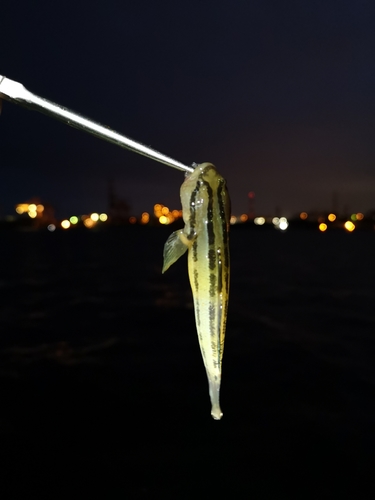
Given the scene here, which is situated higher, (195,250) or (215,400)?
(195,250)

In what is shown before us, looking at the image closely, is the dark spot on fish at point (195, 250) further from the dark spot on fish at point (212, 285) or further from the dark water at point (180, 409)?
the dark water at point (180, 409)

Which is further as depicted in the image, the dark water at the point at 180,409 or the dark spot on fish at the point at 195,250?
the dark water at the point at 180,409

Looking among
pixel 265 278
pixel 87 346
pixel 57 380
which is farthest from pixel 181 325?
pixel 265 278

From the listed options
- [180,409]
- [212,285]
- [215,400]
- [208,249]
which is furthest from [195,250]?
[180,409]

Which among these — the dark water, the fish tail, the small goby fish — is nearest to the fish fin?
the small goby fish

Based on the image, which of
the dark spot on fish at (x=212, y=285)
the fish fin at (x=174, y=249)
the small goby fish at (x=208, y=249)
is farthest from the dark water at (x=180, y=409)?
the fish fin at (x=174, y=249)

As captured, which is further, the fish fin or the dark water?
the dark water

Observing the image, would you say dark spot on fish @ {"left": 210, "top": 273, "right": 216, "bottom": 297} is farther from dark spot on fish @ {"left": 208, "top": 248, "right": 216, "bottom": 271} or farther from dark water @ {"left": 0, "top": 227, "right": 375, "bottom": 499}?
dark water @ {"left": 0, "top": 227, "right": 375, "bottom": 499}

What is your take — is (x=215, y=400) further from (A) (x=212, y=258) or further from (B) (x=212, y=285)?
(A) (x=212, y=258)
